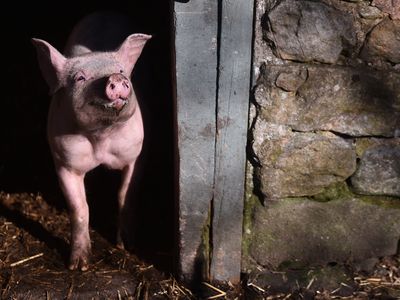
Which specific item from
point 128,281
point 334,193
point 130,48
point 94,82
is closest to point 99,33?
point 130,48

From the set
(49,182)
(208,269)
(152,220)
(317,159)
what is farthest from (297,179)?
(49,182)

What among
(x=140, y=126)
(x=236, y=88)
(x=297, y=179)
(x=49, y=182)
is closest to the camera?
(x=236, y=88)

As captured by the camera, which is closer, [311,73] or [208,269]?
[311,73]

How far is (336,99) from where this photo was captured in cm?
286

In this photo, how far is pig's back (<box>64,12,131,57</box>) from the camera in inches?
139

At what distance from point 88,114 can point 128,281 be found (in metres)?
0.88

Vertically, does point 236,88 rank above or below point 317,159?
above

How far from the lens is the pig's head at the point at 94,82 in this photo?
2.70 m

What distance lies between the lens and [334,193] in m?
3.06

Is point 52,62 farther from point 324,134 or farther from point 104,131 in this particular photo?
point 324,134

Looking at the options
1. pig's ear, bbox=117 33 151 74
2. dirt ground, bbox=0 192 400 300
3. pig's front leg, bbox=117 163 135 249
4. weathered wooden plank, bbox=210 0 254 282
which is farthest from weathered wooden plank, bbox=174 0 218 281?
pig's front leg, bbox=117 163 135 249

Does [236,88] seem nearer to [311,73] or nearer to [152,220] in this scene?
[311,73]

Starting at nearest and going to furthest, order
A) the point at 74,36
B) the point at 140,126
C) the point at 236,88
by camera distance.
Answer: the point at 236,88, the point at 140,126, the point at 74,36

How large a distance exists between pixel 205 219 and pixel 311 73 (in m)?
0.79
